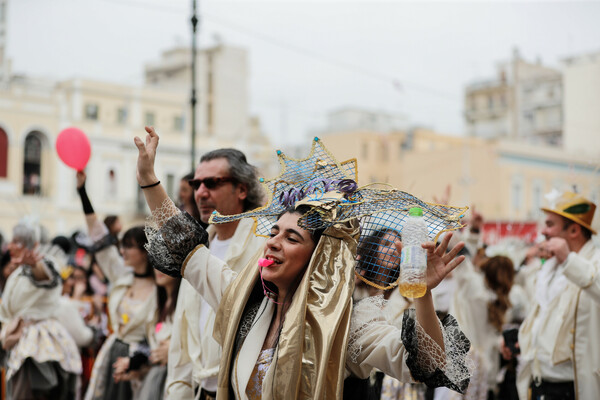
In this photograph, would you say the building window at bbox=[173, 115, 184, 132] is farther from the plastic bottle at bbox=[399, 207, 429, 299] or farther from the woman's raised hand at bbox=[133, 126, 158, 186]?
the plastic bottle at bbox=[399, 207, 429, 299]

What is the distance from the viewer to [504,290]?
25.0 feet

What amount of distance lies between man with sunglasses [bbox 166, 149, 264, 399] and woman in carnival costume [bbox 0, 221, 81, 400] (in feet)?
7.62

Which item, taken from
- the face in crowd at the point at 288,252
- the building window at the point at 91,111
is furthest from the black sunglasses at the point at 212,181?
the building window at the point at 91,111

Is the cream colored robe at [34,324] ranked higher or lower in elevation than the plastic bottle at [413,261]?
lower

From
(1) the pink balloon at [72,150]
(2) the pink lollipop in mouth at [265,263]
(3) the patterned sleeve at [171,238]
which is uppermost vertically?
(1) the pink balloon at [72,150]

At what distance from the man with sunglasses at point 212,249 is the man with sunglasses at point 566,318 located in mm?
1997

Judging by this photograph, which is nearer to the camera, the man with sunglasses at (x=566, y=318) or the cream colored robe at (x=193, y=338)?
the cream colored robe at (x=193, y=338)

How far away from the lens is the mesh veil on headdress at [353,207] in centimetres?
309

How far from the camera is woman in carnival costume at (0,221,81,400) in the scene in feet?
21.1

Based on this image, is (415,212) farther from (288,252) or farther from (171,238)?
(171,238)

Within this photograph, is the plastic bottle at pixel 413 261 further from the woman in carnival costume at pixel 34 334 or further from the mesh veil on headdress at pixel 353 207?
the woman in carnival costume at pixel 34 334

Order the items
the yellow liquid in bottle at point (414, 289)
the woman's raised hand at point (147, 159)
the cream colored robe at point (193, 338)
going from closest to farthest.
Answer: the yellow liquid in bottle at point (414, 289), the woman's raised hand at point (147, 159), the cream colored robe at point (193, 338)

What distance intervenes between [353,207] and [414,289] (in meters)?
0.53

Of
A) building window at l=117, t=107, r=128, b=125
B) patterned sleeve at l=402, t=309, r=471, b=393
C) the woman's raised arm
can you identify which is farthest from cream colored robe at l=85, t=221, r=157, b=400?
building window at l=117, t=107, r=128, b=125
